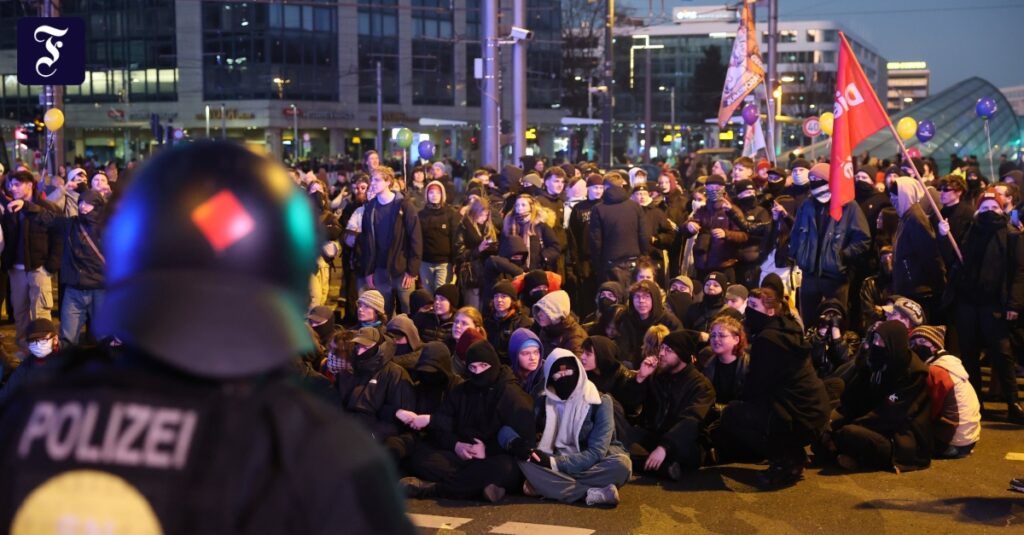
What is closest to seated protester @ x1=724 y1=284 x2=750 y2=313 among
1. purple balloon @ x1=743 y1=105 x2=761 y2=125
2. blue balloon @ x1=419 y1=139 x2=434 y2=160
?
purple balloon @ x1=743 y1=105 x2=761 y2=125

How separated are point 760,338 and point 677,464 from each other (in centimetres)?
97

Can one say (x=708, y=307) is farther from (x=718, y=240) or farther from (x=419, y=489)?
(x=419, y=489)

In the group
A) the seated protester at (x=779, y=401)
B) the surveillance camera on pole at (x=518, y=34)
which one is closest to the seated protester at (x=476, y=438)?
the seated protester at (x=779, y=401)

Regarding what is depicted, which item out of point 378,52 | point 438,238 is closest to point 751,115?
point 438,238

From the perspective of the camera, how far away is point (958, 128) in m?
46.6

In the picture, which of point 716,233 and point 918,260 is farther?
point 716,233

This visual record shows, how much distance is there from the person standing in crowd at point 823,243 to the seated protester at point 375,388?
14.0 ft

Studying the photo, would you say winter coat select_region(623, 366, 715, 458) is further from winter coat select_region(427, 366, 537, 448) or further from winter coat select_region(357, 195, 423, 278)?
winter coat select_region(357, 195, 423, 278)

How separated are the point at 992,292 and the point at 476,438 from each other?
4.46m

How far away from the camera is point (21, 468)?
1.38 metres

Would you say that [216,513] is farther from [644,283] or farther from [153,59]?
[153,59]

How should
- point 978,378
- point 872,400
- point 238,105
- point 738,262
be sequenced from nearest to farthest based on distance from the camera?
1. point 872,400
2. point 978,378
3. point 738,262
4. point 238,105

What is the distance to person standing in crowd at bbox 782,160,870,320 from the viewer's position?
10.7m

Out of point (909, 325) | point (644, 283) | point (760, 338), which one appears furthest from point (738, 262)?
point (760, 338)
